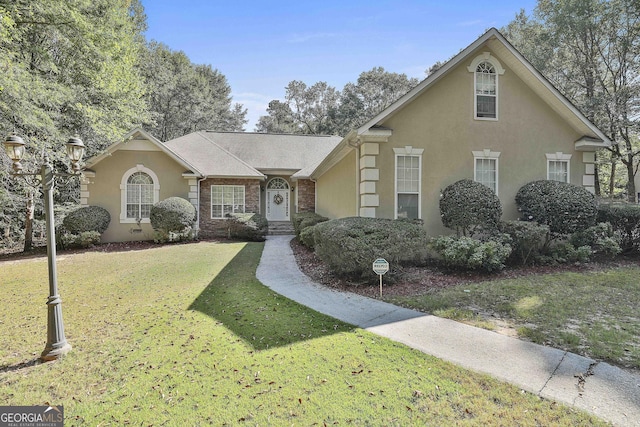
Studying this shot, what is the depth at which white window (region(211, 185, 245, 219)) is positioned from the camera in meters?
16.4

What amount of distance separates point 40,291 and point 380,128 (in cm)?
921

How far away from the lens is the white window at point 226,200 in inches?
644

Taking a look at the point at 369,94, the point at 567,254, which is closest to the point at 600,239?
the point at 567,254

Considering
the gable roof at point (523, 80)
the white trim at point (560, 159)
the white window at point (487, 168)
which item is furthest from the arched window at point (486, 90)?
the white trim at point (560, 159)

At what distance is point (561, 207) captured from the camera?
340 inches

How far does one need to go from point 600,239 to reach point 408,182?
528 centimetres

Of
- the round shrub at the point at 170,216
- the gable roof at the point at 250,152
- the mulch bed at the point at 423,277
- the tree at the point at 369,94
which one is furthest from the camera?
the tree at the point at 369,94

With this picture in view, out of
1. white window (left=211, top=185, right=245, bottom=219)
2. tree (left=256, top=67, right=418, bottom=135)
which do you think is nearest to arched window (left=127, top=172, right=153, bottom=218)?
white window (left=211, top=185, right=245, bottom=219)

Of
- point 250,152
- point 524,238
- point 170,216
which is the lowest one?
point 524,238

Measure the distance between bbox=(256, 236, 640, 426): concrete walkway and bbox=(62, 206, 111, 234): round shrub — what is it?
11.7 metres

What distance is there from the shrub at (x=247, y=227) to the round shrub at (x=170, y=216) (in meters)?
2.03

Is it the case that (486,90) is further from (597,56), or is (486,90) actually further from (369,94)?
(369,94)

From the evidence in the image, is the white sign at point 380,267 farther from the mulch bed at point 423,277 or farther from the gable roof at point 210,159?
the gable roof at point 210,159

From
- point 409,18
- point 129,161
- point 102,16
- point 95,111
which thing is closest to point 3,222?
point 129,161
